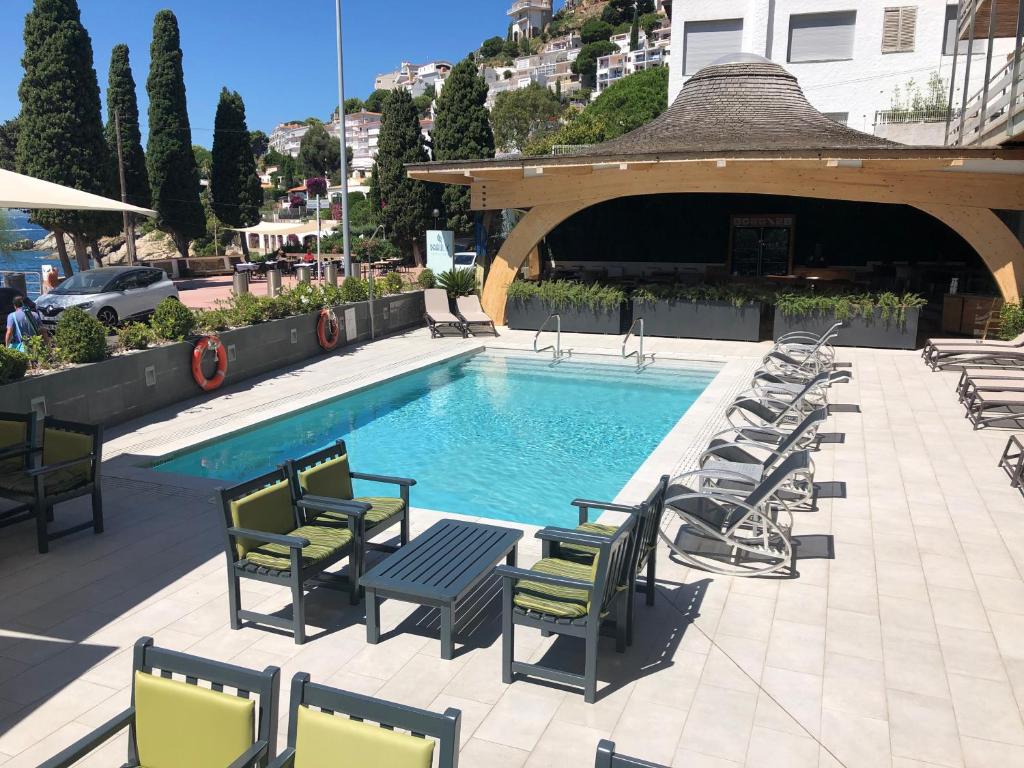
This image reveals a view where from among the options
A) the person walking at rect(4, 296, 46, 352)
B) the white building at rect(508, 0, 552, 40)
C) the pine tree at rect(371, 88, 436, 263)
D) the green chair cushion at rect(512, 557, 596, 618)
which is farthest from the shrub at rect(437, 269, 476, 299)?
the white building at rect(508, 0, 552, 40)

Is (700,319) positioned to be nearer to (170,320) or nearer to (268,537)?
(170,320)

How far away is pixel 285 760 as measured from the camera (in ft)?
8.43

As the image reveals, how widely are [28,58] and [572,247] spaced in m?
20.2

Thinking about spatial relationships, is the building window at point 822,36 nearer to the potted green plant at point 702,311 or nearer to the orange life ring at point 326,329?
the potted green plant at point 702,311

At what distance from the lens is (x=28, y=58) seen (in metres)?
27.0

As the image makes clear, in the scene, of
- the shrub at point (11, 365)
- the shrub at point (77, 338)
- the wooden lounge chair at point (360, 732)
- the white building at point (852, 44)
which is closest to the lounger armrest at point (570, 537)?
the wooden lounge chair at point (360, 732)

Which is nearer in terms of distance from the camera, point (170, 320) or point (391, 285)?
point (170, 320)

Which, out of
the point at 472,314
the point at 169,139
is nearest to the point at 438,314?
the point at 472,314

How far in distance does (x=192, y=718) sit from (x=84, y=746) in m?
0.34

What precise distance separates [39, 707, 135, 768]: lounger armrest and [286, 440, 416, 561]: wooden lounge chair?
85.0 inches

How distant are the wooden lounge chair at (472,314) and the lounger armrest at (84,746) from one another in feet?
46.4

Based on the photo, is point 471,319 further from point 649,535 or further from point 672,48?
point 672,48

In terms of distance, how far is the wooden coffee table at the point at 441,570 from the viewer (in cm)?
436

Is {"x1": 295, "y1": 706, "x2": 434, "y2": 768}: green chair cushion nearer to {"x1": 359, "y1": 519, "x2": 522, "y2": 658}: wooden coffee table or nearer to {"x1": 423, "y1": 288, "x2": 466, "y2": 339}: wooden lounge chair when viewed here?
{"x1": 359, "y1": 519, "x2": 522, "y2": 658}: wooden coffee table
